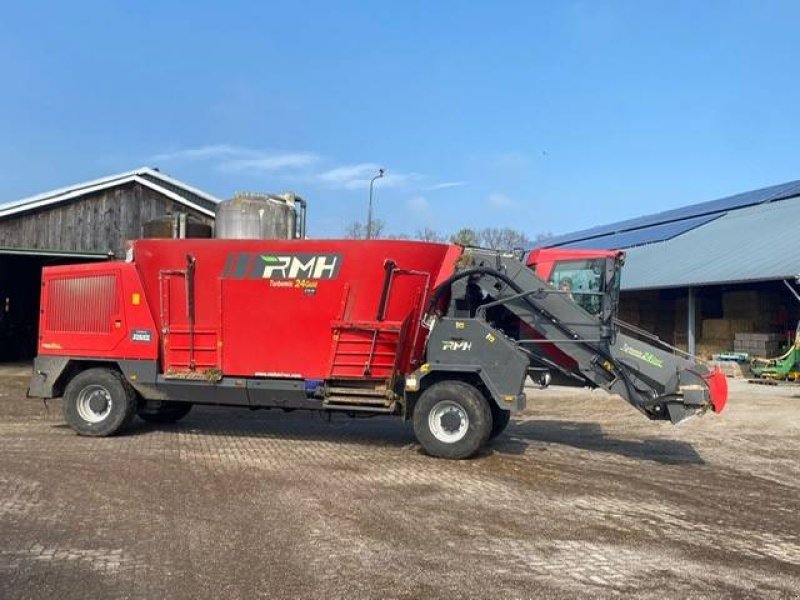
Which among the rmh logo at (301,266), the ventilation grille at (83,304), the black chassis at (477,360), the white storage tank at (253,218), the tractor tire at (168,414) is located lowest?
the tractor tire at (168,414)

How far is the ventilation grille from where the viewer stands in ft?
35.6

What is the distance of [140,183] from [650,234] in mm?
23572

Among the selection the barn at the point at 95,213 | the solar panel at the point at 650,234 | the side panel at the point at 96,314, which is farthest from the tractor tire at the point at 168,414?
the solar panel at the point at 650,234

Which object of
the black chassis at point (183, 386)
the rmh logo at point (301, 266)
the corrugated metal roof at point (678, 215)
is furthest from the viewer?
the corrugated metal roof at point (678, 215)

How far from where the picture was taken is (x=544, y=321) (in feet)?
32.0

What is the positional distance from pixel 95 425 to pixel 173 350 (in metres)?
1.65

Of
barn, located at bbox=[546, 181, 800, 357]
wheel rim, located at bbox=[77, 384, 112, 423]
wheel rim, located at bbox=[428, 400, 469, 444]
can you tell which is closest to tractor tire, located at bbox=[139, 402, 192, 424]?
wheel rim, located at bbox=[77, 384, 112, 423]

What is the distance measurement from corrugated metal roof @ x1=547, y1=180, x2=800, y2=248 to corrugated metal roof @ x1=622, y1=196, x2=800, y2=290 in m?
1.02

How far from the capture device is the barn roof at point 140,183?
21.0 metres

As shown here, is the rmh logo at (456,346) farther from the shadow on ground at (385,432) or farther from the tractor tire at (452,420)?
the shadow on ground at (385,432)

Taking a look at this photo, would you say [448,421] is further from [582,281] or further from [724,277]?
[724,277]

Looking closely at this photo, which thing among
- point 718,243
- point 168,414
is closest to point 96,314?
point 168,414

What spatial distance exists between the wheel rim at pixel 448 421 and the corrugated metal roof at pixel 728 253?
46.0 ft

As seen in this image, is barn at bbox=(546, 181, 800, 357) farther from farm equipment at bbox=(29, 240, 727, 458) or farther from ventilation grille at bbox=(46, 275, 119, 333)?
ventilation grille at bbox=(46, 275, 119, 333)
